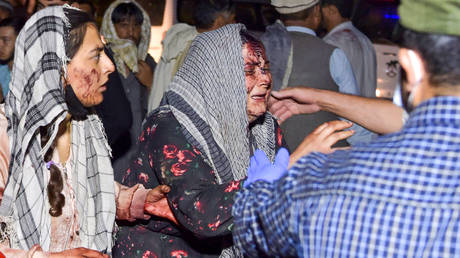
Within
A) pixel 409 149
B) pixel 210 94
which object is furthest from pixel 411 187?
pixel 210 94

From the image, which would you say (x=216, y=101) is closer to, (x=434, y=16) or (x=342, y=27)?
(x=434, y=16)

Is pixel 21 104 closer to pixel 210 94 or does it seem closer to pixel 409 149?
pixel 210 94

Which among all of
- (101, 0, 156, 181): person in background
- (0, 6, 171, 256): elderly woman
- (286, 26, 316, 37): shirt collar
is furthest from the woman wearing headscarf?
(101, 0, 156, 181): person in background

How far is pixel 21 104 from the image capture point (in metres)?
2.56

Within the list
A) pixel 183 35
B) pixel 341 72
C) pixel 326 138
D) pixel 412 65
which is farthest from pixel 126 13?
pixel 412 65

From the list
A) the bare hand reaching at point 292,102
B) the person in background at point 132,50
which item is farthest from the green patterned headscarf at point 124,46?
the bare hand reaching at point 292,102

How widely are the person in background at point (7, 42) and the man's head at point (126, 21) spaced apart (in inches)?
47.4

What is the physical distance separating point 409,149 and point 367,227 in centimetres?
20

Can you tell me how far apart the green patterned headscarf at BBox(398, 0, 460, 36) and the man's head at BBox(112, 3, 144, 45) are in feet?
15.4

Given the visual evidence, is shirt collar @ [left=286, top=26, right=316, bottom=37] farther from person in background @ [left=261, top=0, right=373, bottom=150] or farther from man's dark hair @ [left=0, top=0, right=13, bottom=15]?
man's dark hair @ [left=0, top=0, right=13, bottom=15]

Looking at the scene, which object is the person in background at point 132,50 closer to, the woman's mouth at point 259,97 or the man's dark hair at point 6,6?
the man's dark hair at point 6,6

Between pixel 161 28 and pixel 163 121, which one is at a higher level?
pixel 163 121

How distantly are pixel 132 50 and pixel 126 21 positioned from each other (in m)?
0.33

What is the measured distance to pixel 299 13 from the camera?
4.62 m
